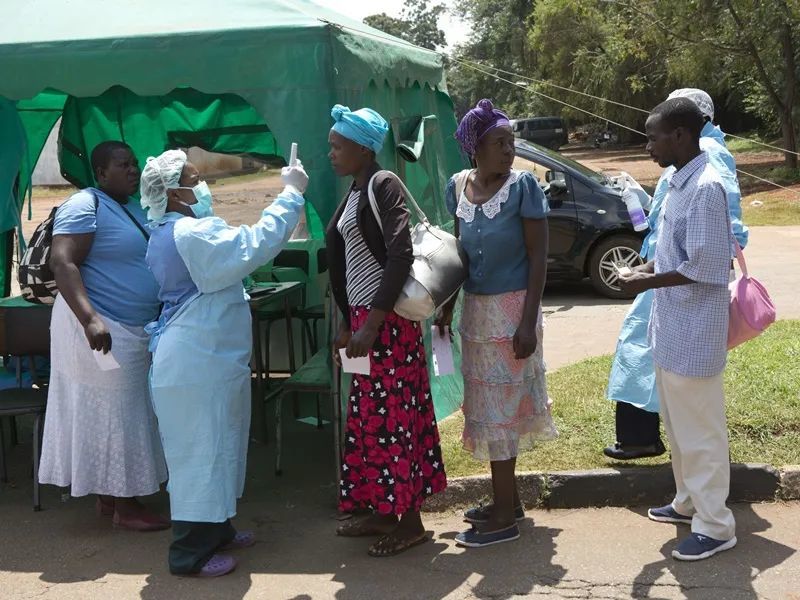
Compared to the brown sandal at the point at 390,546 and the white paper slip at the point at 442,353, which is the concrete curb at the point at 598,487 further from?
the white paper slip at the point at 442,353

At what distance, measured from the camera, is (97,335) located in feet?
14.2

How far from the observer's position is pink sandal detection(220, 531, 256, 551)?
15.0 feet

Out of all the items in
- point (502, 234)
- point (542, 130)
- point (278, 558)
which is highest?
point (542, 130)

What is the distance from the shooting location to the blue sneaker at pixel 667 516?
4551mm

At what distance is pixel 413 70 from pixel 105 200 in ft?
6.99

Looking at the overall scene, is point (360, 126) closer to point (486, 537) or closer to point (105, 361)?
point (105, 361)

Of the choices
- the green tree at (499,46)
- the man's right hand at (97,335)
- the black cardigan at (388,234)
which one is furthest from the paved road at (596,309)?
the green tree at (499,46)

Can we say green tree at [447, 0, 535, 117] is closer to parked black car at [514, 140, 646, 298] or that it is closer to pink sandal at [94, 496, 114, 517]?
parked black car at [514, 140, 646, 298]

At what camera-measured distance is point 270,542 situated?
4.68 meters

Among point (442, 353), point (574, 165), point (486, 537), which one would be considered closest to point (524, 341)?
point (442, 353)

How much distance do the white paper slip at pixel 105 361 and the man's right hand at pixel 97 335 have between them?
0.07 metres

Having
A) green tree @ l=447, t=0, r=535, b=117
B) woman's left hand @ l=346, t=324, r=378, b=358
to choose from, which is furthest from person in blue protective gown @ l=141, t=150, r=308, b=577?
green tree @ l=447, t=0, r=535, b=117

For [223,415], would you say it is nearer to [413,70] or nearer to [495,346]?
[495,346]

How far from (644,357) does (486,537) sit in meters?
1.18
